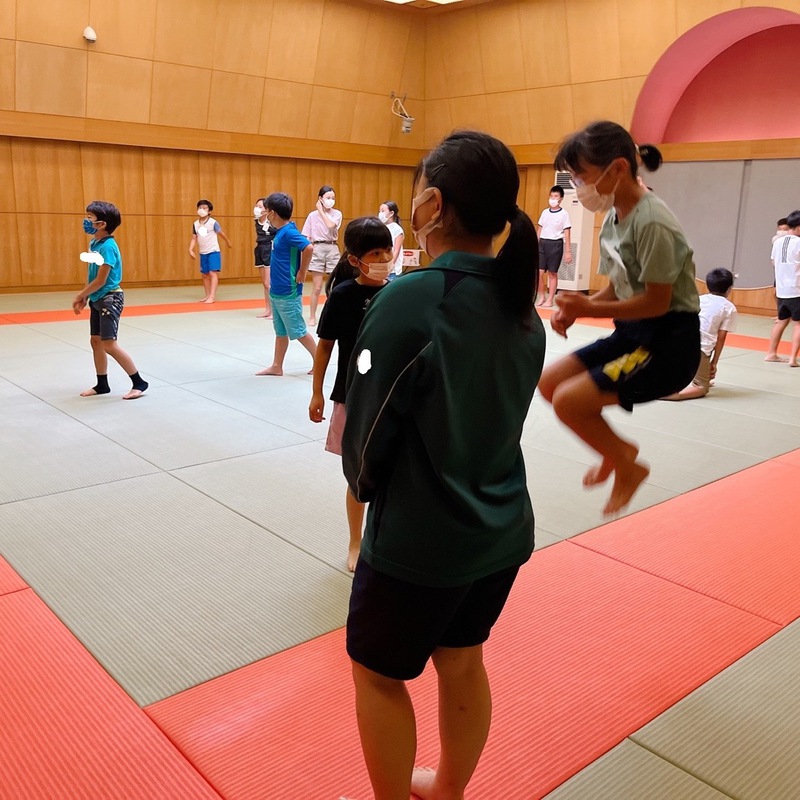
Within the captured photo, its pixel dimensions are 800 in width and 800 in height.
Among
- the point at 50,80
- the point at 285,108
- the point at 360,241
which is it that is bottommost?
the point at 360,241

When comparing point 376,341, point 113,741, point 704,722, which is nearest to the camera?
point 376,341

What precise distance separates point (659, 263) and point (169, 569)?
2373mm

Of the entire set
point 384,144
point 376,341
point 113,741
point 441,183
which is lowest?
point 113,741

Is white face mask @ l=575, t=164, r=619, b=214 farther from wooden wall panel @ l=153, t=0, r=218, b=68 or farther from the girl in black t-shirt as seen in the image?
wooden wall panel @ l=153, t=0, r=218, b=68

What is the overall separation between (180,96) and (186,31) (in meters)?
1.04

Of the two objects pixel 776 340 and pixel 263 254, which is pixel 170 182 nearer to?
pixel 263 254

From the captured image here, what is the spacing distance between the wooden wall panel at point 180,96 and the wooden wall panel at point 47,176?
1561mm

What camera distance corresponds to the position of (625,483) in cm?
295

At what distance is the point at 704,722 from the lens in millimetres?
2562

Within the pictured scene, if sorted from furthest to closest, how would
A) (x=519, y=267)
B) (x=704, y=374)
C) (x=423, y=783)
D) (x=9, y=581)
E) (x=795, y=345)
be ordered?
1. (x=795, y=345)
2. (x=704, y=374)
3. (x=9, y=581)
4. (x=423, y=783)
5. (x=519, y=267)

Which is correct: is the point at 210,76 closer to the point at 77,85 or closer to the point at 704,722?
the point at 77,85

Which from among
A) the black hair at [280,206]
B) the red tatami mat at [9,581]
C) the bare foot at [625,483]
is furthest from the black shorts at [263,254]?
the bare foot at [625,483]

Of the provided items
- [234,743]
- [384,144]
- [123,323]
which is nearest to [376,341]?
[234,743]

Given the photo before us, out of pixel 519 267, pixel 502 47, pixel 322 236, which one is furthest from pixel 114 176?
pixel 519 267
